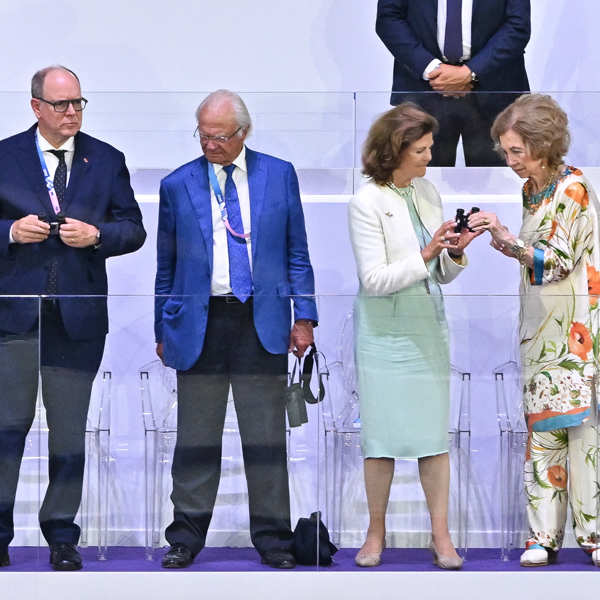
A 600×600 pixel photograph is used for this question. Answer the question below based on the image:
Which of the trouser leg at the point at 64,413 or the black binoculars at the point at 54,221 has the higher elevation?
the black binoculars at the point at 54,221

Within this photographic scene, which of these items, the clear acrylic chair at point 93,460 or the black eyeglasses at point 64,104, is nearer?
the clear acrylic chair at point 93,460

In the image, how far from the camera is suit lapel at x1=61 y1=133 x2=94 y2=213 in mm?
5414

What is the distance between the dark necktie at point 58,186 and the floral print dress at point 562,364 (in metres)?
1.46

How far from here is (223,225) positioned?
17.3 ft

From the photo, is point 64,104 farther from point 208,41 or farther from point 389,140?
point 208,41

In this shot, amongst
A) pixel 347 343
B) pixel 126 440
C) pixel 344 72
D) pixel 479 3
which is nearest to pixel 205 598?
pixel 126 440

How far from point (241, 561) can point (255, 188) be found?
3.79ft

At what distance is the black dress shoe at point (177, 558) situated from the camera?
509cm

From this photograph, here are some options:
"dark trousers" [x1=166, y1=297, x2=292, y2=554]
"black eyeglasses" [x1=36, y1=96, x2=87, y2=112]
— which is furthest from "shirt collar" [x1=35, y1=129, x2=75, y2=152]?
"dark trousers" [x1=166, y1=297, x2=292, y2=554]

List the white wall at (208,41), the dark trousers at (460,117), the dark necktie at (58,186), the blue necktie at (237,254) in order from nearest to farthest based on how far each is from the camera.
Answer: the blue necktie at (237,254) < the dark necktie at (58,186) < the dark trousers at (460,117) < the white wall at (208,41)

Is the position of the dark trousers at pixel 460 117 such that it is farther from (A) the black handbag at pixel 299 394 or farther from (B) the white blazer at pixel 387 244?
(A) the black handbag at pixel 299 394

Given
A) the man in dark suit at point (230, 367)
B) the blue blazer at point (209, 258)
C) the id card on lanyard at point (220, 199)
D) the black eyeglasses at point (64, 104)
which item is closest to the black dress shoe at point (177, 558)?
the man in dark suit at point (230, 367)

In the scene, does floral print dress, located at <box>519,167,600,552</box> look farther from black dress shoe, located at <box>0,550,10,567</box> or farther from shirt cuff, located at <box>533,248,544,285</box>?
black dress shoe, located at <box>0,550,10,567</box>

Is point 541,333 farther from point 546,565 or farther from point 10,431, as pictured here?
point 10,431
